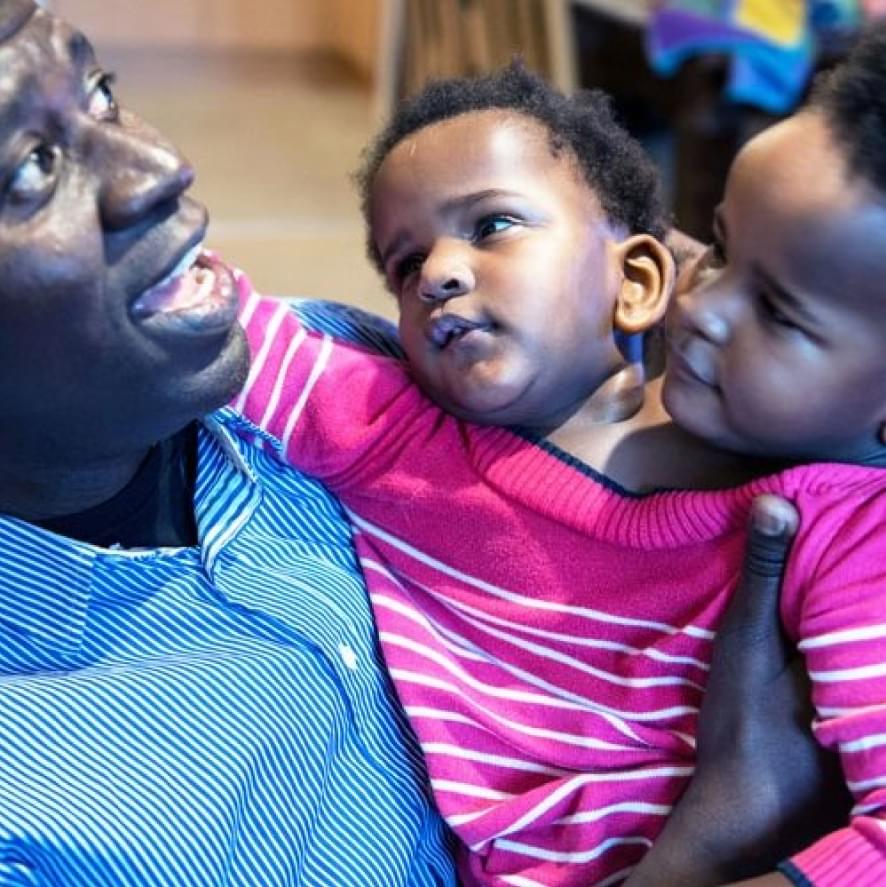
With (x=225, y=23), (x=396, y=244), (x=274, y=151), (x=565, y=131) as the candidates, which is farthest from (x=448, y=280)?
(x=225, y=23)

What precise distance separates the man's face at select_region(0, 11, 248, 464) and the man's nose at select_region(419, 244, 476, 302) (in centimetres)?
19

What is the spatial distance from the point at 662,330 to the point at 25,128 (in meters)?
0.57

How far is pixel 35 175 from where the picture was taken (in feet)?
2.92

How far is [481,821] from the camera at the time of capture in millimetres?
1062

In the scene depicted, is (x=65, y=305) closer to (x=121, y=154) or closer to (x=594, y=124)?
(x=121, y=154)

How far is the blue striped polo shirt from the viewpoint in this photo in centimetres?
91

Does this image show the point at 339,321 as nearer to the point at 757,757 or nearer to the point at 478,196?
the point at 478,196

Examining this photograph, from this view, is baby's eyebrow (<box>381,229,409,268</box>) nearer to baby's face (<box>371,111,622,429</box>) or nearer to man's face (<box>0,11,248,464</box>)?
baby's face (<box>371,111,622,429</box>)

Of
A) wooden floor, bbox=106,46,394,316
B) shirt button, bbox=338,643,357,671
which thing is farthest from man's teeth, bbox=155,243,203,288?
wooden floor, bbox=106,46,394,316

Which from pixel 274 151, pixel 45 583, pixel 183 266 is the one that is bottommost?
pixel 274 151

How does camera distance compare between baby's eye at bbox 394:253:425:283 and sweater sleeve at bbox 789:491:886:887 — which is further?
baby's eye at bbox 394:253:425:283

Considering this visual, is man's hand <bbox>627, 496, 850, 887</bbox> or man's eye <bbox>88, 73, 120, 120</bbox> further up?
man's eye <bbox>88, 73, 120, 120</bbox>

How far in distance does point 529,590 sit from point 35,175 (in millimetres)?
511

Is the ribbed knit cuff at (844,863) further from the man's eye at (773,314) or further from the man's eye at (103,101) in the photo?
the man's eye at (103,101)
